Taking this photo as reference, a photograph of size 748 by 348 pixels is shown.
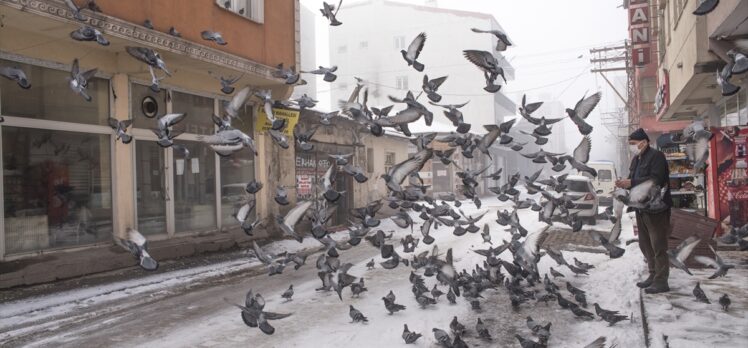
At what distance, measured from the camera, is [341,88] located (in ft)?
161

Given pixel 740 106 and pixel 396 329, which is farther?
pixel 740 106

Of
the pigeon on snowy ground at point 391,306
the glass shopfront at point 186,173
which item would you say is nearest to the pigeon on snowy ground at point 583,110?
the pigeon on snowy ground at point 391,306

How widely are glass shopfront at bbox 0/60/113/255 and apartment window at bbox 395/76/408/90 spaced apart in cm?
3806

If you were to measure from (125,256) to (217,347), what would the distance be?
18.7 feet

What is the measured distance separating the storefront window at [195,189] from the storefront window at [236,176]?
14.3 inches

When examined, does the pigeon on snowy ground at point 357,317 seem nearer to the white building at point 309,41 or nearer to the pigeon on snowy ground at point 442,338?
the pigeon on snowy ground at point 442,338

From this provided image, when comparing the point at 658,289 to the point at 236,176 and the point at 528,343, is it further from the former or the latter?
the point at 236,176

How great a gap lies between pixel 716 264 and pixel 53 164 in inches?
418

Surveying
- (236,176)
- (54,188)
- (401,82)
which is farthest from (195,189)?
(401,82)

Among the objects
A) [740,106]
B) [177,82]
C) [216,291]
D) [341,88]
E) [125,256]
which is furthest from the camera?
[341,88]

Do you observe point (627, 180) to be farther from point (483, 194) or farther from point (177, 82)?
point (483, 194)

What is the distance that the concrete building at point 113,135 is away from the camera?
816 centimetres

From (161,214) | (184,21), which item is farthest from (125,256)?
(184,21)

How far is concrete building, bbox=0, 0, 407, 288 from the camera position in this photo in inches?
321
